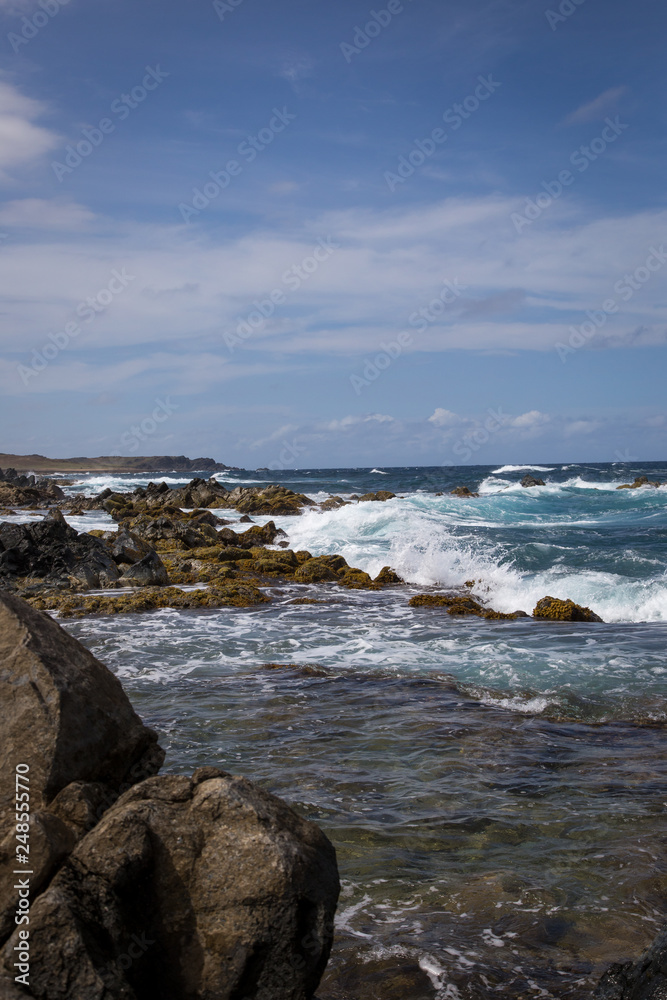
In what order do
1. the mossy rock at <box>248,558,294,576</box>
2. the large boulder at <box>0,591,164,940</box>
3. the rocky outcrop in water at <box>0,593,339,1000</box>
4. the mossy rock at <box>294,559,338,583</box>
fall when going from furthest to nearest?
the mossy rock at <box>248,558,294,576</box> < the mossy rock at <box>294,559,338,583</box> < the large boulder at <box>0,591,164,940</box> < the rocky outcrop in water at <box>0,593,339,1000</box>

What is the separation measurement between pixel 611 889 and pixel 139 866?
2.84 m

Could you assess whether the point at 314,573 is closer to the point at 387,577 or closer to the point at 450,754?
the point at 387,577

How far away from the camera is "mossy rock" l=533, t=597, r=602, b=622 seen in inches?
501

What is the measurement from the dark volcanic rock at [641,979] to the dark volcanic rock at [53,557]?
14792 millimetres

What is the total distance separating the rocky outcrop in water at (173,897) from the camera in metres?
2.76

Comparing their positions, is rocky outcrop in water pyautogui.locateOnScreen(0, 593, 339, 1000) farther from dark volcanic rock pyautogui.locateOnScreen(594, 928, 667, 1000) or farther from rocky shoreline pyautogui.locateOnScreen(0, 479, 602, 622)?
rocky shoreline pyautogui.locateOnScreen(0, 479, 602, 622)

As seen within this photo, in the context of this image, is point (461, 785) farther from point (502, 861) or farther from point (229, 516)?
point (229, 516)

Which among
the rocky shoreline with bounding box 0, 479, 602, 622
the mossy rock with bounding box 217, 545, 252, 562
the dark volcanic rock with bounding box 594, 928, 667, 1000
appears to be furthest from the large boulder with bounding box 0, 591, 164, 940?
the mossy rock with bounding box 217, 545, 252, 562

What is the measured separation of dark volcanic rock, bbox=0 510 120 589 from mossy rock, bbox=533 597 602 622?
31.0 feet

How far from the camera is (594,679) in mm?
8977

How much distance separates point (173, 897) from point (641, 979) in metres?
1.92

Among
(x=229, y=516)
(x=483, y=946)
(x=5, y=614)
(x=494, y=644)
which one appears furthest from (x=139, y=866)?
(x=229, y=516)

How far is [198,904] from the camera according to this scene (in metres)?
3.03

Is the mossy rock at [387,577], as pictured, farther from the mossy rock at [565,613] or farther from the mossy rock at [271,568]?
the mossy rock at [565,613]
